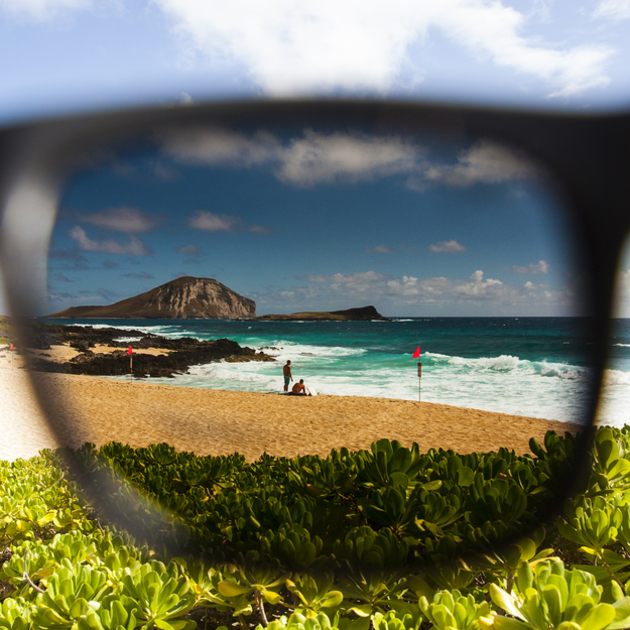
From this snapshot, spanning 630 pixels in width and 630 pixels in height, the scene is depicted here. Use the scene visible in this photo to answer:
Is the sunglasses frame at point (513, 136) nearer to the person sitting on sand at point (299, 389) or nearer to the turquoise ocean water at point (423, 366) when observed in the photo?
the turquoise ocean water at point (423, 366)

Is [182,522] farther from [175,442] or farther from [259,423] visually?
[259,423]

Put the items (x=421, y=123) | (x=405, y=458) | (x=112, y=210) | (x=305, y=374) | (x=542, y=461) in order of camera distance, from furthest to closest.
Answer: (x=305, y=374)
(x=112, y=210)
(x=421, y=123)
(x=542, y=461)
(x=405, y=458)

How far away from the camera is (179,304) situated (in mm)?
1846

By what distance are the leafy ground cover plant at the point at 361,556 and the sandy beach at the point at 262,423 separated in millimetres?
3047

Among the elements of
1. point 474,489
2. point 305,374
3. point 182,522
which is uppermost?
point 474,489

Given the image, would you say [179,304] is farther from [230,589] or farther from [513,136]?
[513,136]

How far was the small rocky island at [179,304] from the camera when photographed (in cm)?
191

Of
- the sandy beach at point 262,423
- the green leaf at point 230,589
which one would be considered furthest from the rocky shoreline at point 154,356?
the green leaf at point 230,589

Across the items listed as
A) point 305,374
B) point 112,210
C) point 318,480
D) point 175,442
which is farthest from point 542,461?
point 305,374

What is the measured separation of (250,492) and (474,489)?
18.3 inches

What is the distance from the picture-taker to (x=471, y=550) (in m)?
0.60

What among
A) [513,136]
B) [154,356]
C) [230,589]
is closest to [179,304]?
[230,589]

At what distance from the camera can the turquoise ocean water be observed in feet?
7.13

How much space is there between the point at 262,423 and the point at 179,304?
12.5 feet
